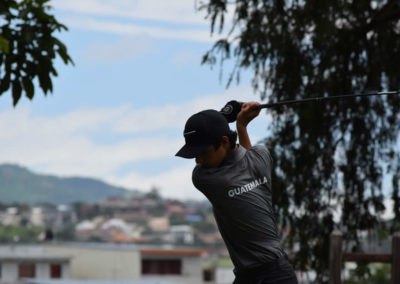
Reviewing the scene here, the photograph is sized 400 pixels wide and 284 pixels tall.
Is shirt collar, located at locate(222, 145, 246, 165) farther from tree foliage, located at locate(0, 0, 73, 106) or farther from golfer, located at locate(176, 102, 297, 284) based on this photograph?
tree foliage, located at locate(0, 0, 73, 106)

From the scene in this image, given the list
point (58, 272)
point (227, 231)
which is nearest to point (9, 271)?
point (58, 272)

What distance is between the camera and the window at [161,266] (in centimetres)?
7294

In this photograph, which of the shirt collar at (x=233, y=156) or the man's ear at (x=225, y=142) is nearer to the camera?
the man's ear at (x=225, y=142)

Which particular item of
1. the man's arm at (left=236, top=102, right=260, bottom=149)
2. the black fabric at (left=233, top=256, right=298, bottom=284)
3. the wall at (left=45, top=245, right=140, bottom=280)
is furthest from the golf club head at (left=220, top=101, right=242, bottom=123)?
the wall at (left=45, top=245, right=140, bottom=280)

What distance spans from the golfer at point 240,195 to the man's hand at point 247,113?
21 cm

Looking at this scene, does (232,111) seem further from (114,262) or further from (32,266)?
(114,262)

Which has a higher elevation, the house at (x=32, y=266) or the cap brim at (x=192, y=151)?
the cap brim at (x=192, y=151)

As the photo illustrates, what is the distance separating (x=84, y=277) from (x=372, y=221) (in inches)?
2330

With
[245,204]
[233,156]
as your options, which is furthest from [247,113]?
[245,204]

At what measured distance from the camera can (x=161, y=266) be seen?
73.9 metres

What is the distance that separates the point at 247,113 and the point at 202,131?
0.45 m

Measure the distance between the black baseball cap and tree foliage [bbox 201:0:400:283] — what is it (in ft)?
21.5

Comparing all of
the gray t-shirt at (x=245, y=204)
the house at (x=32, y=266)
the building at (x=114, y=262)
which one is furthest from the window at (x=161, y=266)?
the gray t-shirt at (x=245, y=204)

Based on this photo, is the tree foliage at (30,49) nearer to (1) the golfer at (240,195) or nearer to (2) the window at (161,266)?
(1) the golfer at (240,195)
